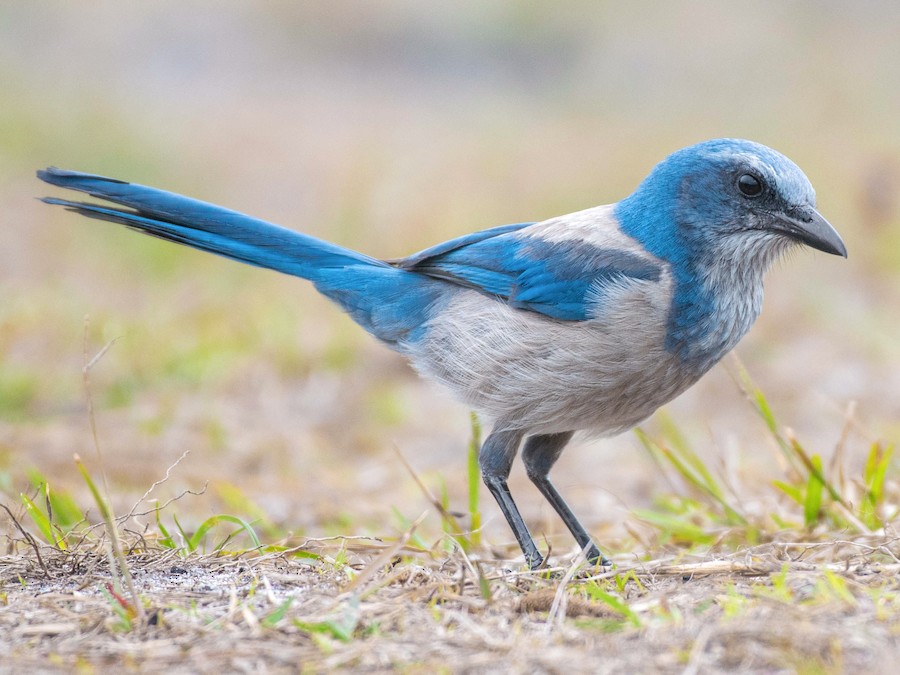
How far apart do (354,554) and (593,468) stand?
94.7 inches

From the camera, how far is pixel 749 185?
4285mm

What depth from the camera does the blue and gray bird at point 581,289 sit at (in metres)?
4.13

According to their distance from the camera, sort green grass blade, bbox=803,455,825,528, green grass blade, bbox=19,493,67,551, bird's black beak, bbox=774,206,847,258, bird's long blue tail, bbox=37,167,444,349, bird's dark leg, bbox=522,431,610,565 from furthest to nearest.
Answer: bird's dark leg, bbox=522,431,610,565 → bird's long blue tail, bbox=37,167,444,349 → green grass blade, bbox=803,455,825,528 → bird's black beak, bbox=774,206,847,258 → green grass blade, bbox=19,493,67,551

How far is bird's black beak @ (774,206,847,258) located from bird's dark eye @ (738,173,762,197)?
125 mm

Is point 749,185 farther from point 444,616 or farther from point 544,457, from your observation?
point 444,616

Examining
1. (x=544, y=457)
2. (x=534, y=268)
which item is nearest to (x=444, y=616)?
(x=544, y=457)

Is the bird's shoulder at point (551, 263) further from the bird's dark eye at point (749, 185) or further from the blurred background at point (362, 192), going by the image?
the blurred background at point (362, 192)

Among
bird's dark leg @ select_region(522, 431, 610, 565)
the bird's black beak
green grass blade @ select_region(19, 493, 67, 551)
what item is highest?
the bird's black beak

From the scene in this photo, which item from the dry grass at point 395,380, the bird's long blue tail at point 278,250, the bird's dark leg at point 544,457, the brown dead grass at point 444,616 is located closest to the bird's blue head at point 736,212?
the dry grass at point 395,380

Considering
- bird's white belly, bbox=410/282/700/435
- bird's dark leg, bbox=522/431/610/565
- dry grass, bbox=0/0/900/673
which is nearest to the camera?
dry grass, bbox=0/0/900/673

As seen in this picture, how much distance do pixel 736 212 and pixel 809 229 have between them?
0.28 metres

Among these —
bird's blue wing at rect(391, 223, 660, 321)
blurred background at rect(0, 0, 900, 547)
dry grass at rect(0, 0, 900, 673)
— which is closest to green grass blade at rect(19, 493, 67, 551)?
dry grass at rect(0, 0, 900, 673)

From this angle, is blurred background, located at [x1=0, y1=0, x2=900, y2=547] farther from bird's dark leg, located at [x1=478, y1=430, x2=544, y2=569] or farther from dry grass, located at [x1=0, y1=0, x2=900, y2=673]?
bird's dark leg, located at [x1=478, y1=430, x2=544, y2=569]

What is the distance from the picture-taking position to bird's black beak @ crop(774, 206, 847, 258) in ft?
13.9
